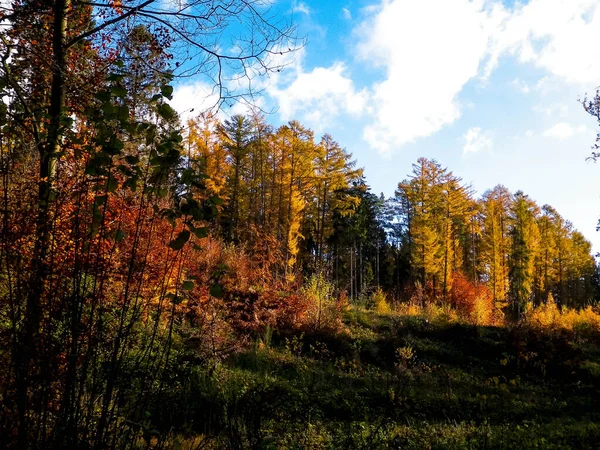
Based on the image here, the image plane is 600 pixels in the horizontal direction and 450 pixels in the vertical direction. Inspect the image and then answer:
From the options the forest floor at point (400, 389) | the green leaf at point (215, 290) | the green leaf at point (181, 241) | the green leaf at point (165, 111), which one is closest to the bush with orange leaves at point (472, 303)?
the forest floor at point (400, 389)

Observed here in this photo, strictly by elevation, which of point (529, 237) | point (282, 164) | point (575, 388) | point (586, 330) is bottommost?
point (575, 388)

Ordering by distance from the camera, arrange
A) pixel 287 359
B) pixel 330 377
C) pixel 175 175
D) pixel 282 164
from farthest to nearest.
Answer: pixel 282 164 < pixel 287 359 < pixel 330 377 < pixel 175 175

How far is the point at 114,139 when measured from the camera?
1.54 meters

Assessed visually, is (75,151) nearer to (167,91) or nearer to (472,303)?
(167,91)

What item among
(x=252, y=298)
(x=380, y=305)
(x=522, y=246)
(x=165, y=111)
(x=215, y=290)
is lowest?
(x=380, y=305)

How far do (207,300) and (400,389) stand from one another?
14.9 feet

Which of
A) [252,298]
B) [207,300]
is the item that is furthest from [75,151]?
[252,298]

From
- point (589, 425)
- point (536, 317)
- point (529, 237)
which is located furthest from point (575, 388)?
point (529, 237)

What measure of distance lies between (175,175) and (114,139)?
0.97 feet

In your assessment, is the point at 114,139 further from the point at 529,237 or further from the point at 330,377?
the point at 529,237

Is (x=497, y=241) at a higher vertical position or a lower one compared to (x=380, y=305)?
higher

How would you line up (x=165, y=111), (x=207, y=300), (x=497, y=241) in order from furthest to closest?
1. (x=497, y=241)
2. (x=207, y=300)
3. (x=165, y=111)

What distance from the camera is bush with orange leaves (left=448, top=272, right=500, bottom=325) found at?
50.2 ft

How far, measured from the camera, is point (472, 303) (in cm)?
1933
